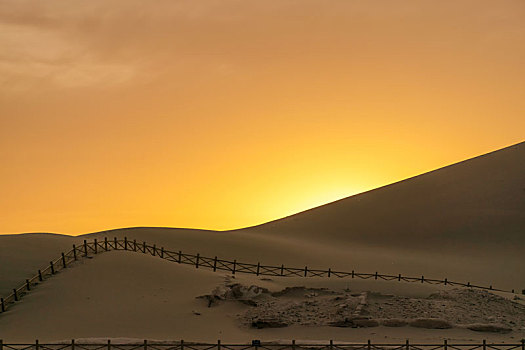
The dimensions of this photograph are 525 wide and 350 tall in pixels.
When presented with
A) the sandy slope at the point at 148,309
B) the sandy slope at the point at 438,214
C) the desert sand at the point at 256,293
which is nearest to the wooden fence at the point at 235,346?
the desert sand at the point at 256,293

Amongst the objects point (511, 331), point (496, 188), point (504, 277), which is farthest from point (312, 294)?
point (496, 188)

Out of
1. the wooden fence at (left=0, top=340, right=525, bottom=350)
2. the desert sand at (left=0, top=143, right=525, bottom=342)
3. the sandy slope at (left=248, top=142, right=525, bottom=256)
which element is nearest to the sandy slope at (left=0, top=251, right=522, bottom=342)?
the desert sand at (left=0, top=143, right=525, bottom=342)

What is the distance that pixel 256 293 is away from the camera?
141ft

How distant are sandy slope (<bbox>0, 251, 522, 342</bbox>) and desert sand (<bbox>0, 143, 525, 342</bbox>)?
5 centimetres

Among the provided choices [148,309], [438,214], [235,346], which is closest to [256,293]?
[148,309]

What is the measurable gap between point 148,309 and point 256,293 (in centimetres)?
553

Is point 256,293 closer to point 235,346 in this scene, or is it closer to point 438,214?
point 235,346

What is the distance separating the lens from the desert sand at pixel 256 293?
38469mm

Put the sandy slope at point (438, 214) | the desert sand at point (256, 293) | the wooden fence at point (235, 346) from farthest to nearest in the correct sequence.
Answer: the sandy slope at point (438, 214) → the desert sand at point (256, 293) → the wooden fence at point (235, 346)

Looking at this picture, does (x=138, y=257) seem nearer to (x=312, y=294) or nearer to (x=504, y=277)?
(x=312, y=294)

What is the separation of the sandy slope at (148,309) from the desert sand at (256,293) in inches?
2.1

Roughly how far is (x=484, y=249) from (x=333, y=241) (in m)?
13.0

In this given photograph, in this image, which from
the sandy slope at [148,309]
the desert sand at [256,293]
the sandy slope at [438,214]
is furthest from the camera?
the sandy slope at [438,214]

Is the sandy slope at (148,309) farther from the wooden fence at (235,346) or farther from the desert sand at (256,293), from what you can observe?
the wooden fence at (235,346)
